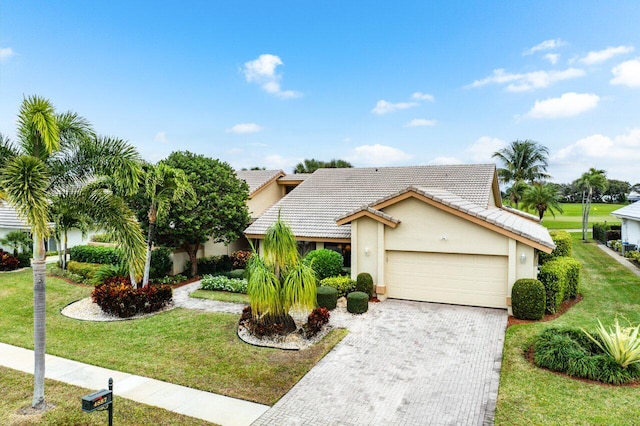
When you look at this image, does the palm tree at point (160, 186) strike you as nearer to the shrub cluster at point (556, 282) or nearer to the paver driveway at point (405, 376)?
the paver driveway at point (405, 376)

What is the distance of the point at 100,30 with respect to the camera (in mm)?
17062

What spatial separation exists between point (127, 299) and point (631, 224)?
30935mm

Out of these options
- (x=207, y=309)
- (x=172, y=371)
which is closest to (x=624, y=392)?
(x=172, y=371)

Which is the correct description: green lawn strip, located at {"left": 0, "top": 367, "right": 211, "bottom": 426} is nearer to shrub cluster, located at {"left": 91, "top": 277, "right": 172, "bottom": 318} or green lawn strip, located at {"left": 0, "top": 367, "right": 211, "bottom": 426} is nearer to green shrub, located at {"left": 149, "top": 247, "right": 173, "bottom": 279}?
shrub cluster, located at {"left": 91, "top": 277, "right": 172, "bottom": 318}

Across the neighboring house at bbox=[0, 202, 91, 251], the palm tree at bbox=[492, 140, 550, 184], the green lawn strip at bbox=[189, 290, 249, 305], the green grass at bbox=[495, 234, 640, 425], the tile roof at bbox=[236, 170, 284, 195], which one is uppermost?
the palm tree at bbox=[492, 140, 550, 184]

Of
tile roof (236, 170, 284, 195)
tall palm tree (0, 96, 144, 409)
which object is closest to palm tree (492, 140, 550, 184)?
tile roof (236, 170, 284, 195)

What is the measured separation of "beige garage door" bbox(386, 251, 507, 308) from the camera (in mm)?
14258

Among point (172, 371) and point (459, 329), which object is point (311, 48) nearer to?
point (459, 329)

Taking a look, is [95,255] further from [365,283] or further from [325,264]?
[365,283]

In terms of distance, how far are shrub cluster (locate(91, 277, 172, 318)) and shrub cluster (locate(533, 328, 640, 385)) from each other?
489 inches

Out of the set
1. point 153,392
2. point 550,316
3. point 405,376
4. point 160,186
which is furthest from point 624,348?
point 160,186

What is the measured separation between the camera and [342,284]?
51.8 ft

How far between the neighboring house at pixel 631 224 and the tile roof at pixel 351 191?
33.9 feet

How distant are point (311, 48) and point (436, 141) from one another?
12.7m
